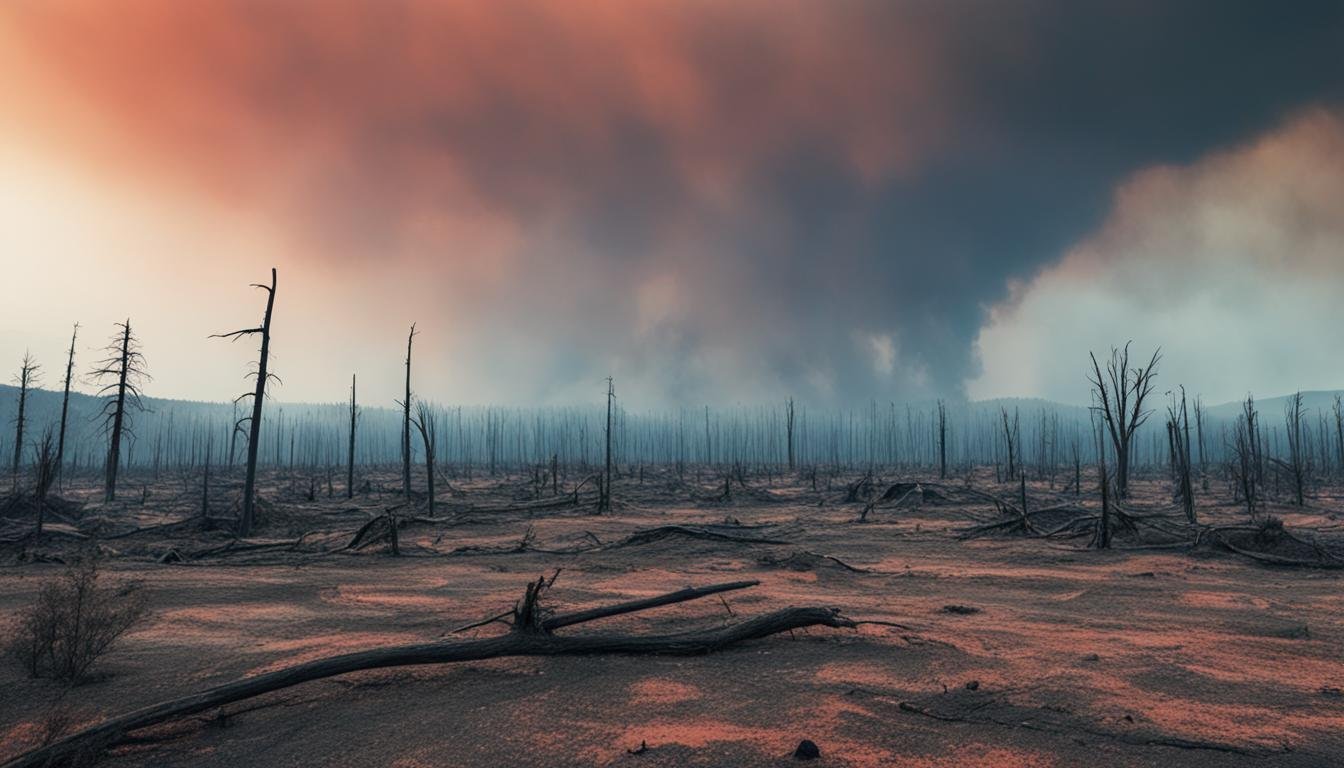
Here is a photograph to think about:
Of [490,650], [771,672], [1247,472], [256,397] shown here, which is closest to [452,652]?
[490,650]

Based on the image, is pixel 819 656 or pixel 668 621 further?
pixel 668 621

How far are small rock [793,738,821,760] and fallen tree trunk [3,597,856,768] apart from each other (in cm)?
234

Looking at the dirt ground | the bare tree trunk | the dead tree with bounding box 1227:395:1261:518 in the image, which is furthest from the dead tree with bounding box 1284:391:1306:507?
the bare tree trunk

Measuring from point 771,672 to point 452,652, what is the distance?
2.87m

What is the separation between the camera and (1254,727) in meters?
4.49

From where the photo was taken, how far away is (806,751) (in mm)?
3965

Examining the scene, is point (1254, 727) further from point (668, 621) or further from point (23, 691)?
point (23, 691)

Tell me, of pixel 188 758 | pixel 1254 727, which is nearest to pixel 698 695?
pixel 188 758

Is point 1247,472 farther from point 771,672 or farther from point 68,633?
point 68,633

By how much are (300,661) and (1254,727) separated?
7765 mm

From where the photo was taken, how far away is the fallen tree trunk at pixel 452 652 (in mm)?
4094

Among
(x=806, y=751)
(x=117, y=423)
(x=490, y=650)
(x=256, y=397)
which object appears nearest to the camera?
(x=806, y=751)

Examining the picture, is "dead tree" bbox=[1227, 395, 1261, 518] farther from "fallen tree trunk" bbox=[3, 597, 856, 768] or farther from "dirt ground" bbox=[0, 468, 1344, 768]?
"fallen tree trunk" bbox=[3, 597, 856, 768]

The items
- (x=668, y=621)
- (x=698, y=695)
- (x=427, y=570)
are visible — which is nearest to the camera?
(x=698, y=695)
